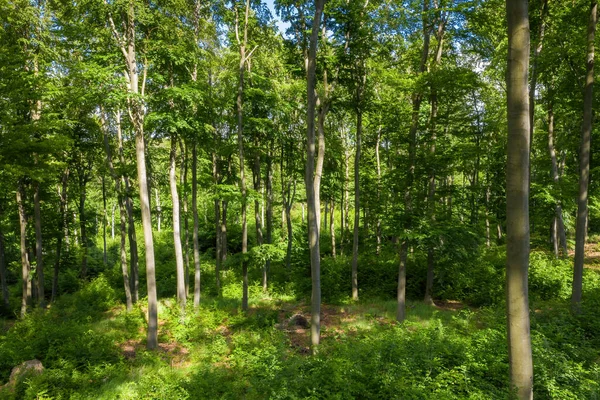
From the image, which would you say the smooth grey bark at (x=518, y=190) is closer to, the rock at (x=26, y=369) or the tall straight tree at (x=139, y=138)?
the tall straight tree at (x=139, y=138)

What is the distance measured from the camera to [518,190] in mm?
3898

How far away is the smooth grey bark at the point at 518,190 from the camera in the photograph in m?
3.84

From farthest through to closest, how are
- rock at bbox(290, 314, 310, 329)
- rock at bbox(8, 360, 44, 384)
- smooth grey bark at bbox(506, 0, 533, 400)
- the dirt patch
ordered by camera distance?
rock at bbox(290, 314, 310, 329)
the dirt patch
rock at bbox(8, 360, 44, 384)
smooth grey bark at bbox(506, 0, 533, 400)

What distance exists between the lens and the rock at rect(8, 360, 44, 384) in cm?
891

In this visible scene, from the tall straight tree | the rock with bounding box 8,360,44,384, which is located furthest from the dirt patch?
the rock with bounding box 8,360,44,384

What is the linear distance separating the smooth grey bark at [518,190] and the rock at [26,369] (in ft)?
38.4

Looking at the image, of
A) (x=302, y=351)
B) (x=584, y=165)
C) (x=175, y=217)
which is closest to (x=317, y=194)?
(x=302, y=351)

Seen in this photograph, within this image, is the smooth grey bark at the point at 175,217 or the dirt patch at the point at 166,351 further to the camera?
the smooth grey bark at the point at 175,217

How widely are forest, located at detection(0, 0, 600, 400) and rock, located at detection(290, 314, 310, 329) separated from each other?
7 centimetres

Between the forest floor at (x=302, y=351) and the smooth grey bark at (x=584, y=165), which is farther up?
the smooth grey bark at (x=584, y=165)

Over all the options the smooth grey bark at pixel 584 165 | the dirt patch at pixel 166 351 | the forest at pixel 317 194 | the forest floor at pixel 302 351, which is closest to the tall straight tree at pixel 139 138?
the forest at pixel 317 194

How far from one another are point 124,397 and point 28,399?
2497 millimetres

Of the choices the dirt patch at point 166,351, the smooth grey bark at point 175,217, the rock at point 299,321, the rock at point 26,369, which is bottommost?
the dirt patch at point 166,351

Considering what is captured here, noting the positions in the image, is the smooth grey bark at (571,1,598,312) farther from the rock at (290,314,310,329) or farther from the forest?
the rock at (290,314,310,329)
